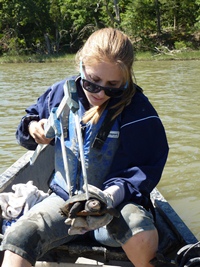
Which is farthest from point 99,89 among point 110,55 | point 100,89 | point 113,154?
point 113,154

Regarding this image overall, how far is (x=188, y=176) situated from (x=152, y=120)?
3149 mm

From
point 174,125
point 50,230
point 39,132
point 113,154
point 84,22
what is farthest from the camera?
point 84,22

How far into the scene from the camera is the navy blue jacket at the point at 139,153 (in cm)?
249

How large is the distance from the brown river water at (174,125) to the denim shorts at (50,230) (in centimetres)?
192

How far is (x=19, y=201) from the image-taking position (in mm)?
2920

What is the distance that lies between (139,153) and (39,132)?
57cm

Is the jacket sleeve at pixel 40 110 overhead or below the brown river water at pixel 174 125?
overhead

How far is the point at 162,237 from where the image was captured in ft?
9.29

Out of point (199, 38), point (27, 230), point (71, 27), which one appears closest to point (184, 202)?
point (27, 230)

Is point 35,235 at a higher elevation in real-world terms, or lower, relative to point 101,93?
lower

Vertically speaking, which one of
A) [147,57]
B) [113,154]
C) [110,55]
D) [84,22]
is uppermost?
[110,55]

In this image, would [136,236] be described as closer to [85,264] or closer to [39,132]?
[85,264]

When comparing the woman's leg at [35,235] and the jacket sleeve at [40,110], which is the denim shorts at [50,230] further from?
the jacket sleeve at [40,110]

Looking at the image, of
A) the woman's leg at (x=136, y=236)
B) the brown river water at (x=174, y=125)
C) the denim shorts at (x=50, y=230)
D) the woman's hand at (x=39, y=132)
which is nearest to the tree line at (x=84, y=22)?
the brown river water at (x=174, y=125)
